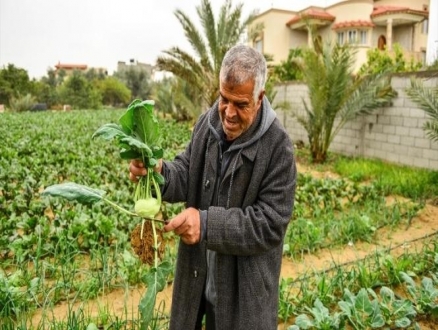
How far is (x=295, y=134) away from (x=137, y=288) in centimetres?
1036

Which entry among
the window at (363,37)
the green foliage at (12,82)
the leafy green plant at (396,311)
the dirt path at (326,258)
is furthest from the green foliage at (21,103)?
the leafy green plant at (396,311)

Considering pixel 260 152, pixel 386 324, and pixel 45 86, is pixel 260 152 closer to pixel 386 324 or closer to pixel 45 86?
pixel 386 324

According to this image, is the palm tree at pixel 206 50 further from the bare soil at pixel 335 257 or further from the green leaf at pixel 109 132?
the green leaf at pixel 109 132

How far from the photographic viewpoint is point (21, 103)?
2839cm

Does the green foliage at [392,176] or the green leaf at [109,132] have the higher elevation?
the green leaf at [109,132]

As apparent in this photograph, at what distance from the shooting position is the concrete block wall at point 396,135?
8.17m

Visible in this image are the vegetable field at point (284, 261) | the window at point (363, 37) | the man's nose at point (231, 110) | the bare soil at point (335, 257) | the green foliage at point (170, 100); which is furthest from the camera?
the window at point (363, 37)

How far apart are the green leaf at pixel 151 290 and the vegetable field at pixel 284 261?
5 centimetres

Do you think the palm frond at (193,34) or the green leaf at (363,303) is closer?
the green leaf at (363,303)

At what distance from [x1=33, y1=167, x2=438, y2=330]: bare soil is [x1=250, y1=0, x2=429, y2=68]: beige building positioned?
20576 millimetres

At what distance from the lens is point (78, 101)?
39.8m

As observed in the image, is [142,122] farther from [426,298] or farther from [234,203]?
[426,298]

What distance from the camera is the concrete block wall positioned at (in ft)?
26.8

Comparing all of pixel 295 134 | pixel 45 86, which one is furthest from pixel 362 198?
pixel 45 86
